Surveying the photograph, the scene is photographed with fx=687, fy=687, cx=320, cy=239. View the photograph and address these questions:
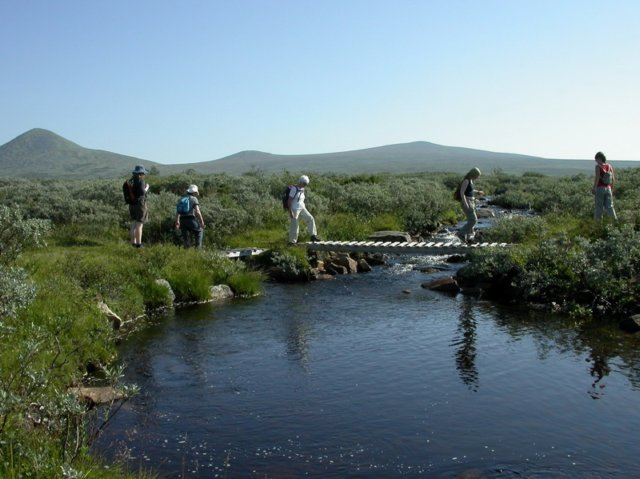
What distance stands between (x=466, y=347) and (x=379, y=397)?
11.1 feet

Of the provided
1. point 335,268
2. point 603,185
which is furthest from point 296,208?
point 603,185

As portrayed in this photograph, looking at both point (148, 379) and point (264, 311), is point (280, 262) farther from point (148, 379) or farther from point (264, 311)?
point (148, 379)

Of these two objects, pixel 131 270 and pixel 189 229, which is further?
pixel 189 229

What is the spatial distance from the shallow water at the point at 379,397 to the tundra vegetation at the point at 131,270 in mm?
922

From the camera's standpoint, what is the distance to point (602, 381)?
432 inches

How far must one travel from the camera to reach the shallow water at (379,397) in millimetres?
8273

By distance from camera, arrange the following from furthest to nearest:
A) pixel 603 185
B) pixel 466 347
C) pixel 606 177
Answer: pixel 603 185 < pixel 606 177 < pixel 466 347

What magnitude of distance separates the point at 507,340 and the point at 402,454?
5993 mm

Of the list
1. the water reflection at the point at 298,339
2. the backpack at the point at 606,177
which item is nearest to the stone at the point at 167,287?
the water reflection at the point at 298,339

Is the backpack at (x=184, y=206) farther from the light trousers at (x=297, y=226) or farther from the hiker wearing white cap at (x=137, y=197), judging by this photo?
the light trousers at (x=297, y=226)

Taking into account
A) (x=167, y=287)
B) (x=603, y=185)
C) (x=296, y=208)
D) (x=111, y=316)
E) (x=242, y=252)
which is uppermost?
(x=603, y=185)

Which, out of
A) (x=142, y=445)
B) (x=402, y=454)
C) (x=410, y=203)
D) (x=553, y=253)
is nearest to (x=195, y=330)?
(x=142, y=445)

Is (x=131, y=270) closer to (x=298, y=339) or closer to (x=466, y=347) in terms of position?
(x=298, y=339)

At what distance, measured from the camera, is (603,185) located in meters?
20.2
